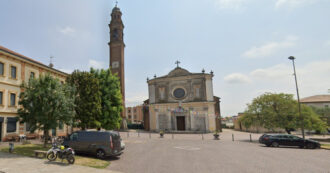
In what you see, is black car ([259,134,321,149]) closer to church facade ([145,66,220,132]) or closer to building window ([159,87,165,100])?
church facade ([145,66,220,132])

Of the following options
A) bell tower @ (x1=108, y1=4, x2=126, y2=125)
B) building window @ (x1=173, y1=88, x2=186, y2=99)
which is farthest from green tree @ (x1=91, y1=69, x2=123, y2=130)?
bell tower @ (x1=108, y1=4, x2=126, y2=125)

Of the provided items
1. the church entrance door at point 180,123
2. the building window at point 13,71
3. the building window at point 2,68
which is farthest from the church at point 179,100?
the building window at point 2,68

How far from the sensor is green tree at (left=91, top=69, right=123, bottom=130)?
832 inches

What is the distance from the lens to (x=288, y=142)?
707 inches

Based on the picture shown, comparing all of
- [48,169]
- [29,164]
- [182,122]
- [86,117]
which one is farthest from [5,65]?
[182,122]

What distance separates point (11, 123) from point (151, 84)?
1195 inches

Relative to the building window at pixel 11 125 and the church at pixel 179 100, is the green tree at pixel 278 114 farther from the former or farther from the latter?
the building window at pixel 11 125

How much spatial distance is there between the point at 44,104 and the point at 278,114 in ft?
85.5

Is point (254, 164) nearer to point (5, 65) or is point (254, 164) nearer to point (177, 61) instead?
point (5, 65)

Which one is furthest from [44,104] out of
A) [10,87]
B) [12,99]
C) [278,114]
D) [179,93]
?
[179,93]

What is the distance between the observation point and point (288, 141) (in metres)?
18.0

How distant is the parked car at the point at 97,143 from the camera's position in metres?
11.3

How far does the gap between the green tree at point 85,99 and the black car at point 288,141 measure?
17.7 metres

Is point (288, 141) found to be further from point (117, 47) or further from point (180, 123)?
point (117, 47)
